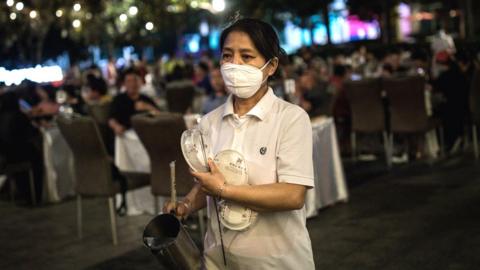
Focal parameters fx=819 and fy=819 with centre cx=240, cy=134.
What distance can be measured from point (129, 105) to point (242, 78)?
602 cm

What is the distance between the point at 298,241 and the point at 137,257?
382 centimetres

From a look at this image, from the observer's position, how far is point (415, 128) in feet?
30.6

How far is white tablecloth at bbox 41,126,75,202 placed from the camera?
29.4 ft

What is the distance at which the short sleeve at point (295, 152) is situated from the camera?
2.51m

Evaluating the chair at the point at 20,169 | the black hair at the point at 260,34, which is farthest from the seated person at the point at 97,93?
the black hair at the point at 260,34

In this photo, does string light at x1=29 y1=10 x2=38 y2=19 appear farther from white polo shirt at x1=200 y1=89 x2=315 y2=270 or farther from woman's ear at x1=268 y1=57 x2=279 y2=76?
white polo shirt at x1=200 y1=89 x2=315 y2=270

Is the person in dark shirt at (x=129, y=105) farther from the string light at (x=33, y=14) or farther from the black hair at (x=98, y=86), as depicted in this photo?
the string light at (x=33, y=14)

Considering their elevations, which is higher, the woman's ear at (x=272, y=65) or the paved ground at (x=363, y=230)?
the woman's ear at (x=272, y=65)

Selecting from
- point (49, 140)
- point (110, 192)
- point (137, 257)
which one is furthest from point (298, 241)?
point (49, 140)

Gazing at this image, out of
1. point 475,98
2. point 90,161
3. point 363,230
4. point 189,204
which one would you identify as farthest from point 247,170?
point 475,98

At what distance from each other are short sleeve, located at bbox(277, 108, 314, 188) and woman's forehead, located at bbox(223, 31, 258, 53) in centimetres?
24

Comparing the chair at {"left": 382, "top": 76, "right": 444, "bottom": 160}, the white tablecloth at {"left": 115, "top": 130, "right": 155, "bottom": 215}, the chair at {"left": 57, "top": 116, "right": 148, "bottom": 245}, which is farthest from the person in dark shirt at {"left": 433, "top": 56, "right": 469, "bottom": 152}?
the chair at {"left": 57, "top": 116, "right": 148, "bottom": 245}

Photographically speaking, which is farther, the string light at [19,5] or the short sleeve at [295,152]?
the string light at [19,5]

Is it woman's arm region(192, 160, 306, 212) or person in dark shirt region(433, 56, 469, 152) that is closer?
woman's arm region(192, 160, 306, 212)
